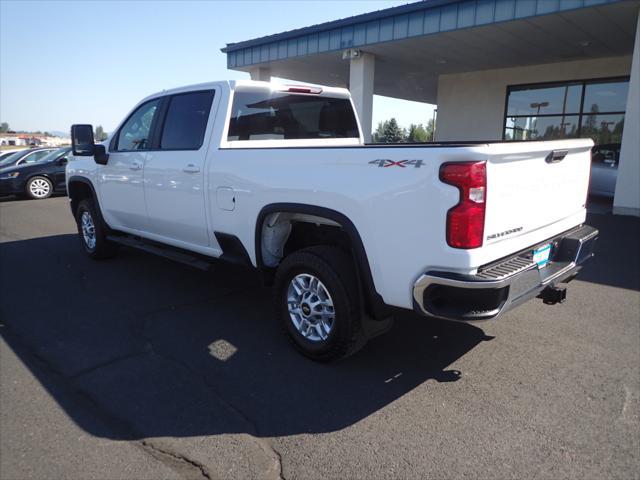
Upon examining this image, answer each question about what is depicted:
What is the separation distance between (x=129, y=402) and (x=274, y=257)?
1.56 meters

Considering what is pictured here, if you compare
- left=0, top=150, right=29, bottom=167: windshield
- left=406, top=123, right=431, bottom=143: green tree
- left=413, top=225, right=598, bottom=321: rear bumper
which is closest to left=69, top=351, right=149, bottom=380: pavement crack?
left=413, top=225, right=598, bottom=321: rear bumper

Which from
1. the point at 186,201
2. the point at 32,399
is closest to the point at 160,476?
the point at 32,399

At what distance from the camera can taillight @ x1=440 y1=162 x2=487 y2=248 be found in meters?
2.63

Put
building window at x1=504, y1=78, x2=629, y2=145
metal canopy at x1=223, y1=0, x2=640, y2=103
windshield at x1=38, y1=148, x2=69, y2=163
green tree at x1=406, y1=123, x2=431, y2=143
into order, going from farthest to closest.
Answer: green tree at x1=406, y1=123, x2=431, y2=143, windshield at x1=38, y1=148, x2=69, y2=163, building window at x1=504, y1=78, x2=629, y2=145, metal canopy at x1=223, y1=0, x2=640, y2=103

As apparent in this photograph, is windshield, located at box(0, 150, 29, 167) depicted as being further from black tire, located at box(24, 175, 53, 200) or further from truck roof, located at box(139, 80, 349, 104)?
truck roof, located at box(139, 80, 349, 104)

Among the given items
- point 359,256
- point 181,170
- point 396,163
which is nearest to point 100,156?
point 181,170

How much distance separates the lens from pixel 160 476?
242 cm

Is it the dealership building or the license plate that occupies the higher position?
the dealership building

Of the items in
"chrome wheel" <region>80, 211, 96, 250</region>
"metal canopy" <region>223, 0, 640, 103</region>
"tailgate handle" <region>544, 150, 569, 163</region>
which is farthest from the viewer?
"metal canopy" <region>223, 0, 640, 103</region>

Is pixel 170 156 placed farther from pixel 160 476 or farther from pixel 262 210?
pixel 160 476

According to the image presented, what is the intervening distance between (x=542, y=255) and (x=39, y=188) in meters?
14.2

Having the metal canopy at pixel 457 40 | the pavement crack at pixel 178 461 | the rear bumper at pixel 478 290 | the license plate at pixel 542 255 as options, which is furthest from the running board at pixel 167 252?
the metal canopy at pixel 457 40

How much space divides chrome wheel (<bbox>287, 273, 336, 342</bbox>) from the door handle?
1.45 meters

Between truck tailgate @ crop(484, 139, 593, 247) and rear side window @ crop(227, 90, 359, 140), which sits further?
rear side window @ crop(227, 90, 359, 140)
